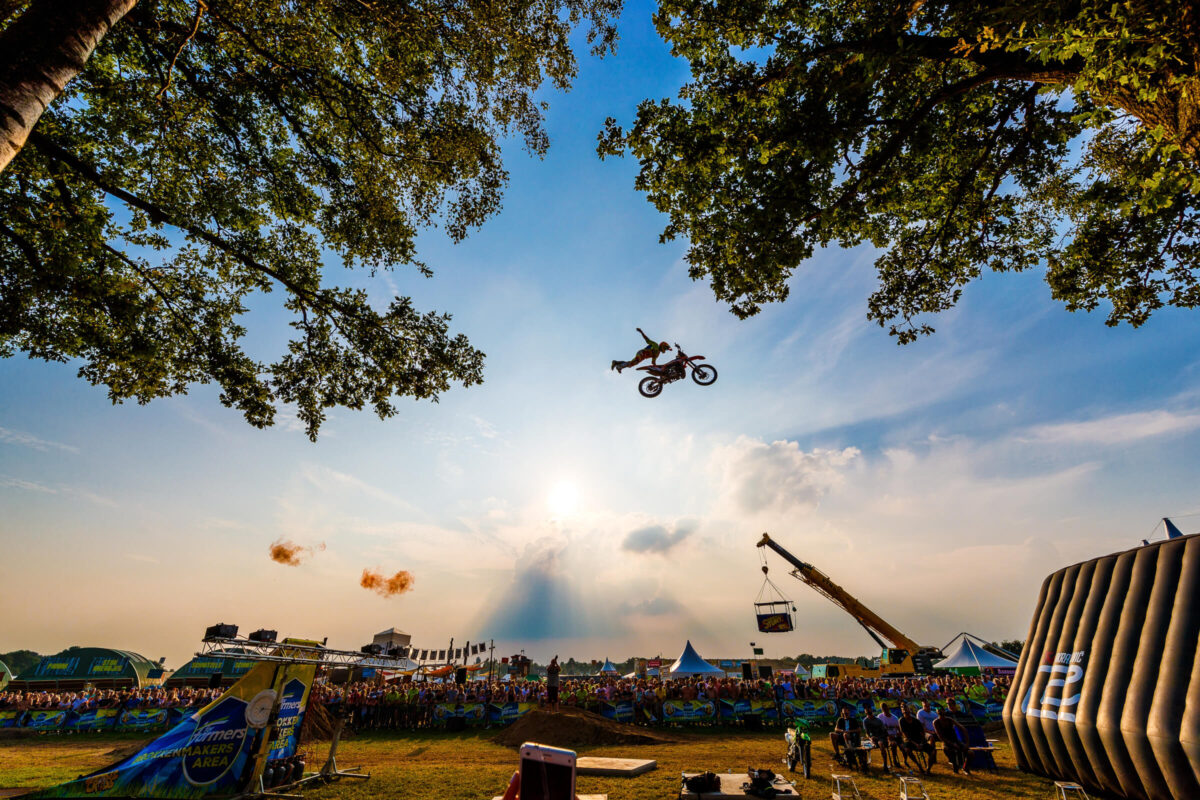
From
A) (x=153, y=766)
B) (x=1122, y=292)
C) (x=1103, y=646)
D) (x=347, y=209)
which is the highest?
(x=347, y=209)

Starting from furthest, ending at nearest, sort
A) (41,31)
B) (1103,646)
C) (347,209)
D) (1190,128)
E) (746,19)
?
(347,209), (746,19), (1103,646), (1190,128), (41,31)

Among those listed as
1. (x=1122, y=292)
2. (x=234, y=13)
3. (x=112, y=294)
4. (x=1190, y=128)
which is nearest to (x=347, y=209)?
(x=234, y=13)

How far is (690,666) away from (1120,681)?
90.7 ft

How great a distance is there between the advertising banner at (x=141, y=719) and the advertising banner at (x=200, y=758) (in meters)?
19.0

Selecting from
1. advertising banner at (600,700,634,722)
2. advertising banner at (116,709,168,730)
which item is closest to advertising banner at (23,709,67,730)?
advertising banner at (116,709,168,730)

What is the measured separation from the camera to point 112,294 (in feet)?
30.4

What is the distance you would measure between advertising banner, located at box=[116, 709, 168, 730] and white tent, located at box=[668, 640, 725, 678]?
25181 mm

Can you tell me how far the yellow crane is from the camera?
81.0ft

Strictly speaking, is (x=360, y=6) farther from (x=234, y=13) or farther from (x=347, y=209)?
(x=347, y=209)

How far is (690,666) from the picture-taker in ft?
96.4

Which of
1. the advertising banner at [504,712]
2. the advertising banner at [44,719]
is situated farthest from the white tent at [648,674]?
the advertising banner at [44,719]

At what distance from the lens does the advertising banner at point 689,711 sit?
20.1m

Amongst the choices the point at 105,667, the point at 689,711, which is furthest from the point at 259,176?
the point at 105,667

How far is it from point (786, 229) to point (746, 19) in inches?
144
